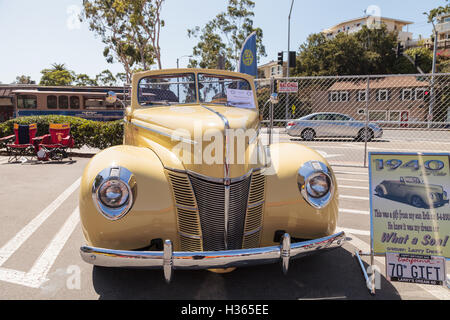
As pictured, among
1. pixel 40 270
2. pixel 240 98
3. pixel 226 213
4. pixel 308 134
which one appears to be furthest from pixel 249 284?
pixel 308 134

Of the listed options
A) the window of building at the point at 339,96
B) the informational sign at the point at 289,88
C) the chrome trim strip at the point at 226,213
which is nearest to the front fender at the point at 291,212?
the chrome trim strip at the point at 226,213

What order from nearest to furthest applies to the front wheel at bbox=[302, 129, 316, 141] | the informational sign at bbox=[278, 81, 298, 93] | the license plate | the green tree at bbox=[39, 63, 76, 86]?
the license plate
the informational sign at bbox=[278, 81, 298, 93]
the front wheel at bbox=[302, 129, 316, 141]
the green tree at bbox=[39, 63, 76, 86]

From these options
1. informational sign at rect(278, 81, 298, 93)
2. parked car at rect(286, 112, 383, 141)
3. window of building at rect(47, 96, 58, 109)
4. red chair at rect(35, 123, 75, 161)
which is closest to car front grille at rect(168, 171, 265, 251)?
informational sign at rect(278, 81, 298, 93)

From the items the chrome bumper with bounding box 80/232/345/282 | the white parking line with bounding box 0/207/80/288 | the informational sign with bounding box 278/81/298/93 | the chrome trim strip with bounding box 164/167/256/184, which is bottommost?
the white parking line with bounding box 0/207/80/288

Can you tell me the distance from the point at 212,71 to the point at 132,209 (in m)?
2.34

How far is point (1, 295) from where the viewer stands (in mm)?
2582

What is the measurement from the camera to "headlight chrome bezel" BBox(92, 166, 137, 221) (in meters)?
2.38

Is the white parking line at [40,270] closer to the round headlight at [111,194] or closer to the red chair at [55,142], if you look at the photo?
the round headlight at [111,194]

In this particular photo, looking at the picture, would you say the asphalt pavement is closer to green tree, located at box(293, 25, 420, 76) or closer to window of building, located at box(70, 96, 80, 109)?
window of building, located at box(70, 96, 80, 109)

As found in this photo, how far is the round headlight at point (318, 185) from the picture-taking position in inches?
106

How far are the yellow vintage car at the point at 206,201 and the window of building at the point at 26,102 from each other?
2174cm

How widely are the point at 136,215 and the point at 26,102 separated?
22570 millimetres

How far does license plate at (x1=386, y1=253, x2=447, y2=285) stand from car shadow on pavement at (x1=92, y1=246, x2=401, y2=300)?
0.19 metres

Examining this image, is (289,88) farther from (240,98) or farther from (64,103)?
(64,103)
